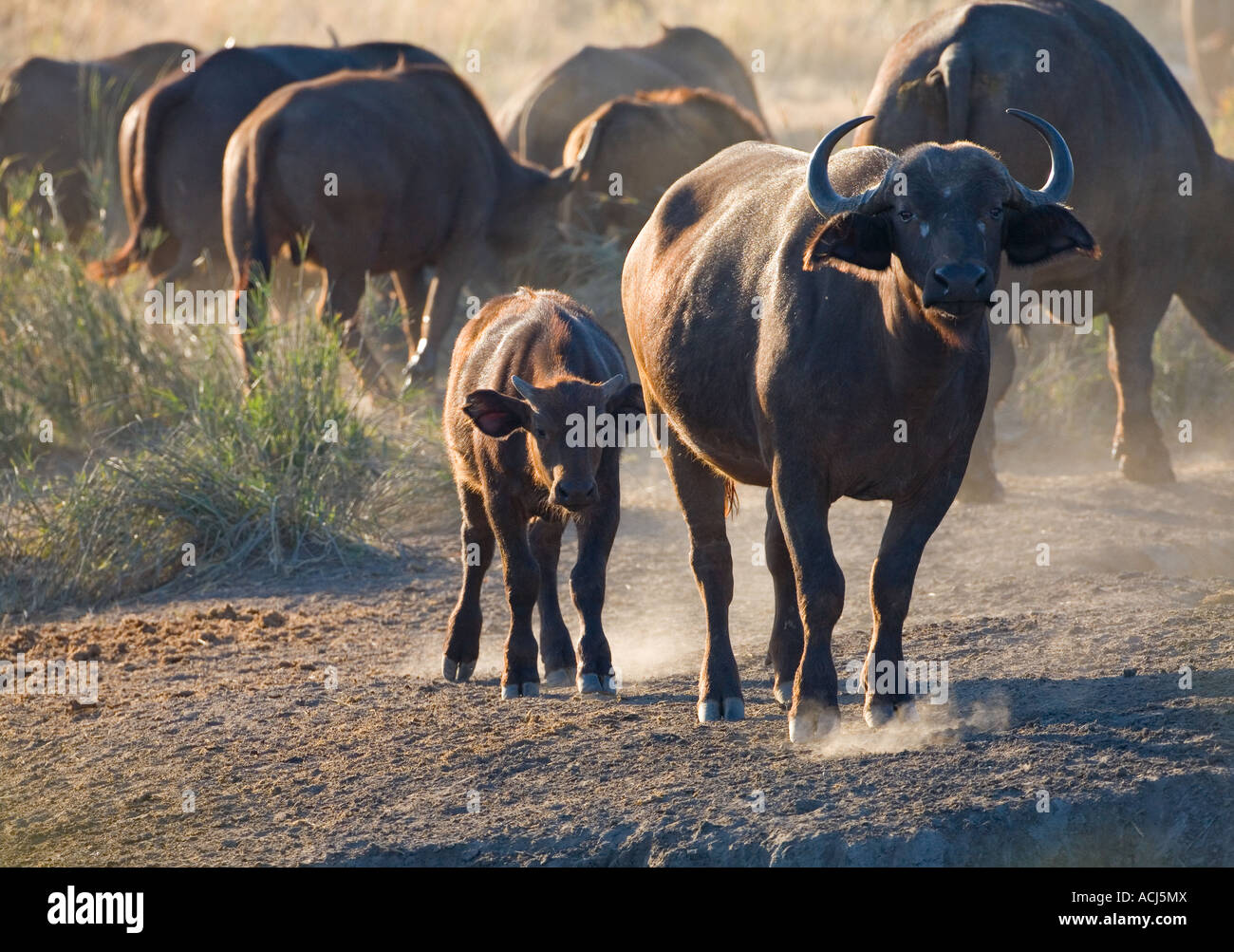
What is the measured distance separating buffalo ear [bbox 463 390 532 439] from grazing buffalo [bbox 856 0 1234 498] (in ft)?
10.1

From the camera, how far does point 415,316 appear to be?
1216 cm

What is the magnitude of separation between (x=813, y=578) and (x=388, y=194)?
6.56 metres

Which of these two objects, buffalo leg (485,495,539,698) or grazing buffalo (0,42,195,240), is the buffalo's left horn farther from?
grazing buffalo (0,42,195,240)

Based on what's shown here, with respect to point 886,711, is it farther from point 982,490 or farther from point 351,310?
point 351,310

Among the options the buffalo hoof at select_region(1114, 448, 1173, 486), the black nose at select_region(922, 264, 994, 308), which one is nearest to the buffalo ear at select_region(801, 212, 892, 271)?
the black nose at select_region(922, 264, 994, 308)

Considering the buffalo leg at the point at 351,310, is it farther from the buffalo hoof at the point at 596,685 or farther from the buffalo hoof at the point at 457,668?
the buffalo hoof at the point at 596,685

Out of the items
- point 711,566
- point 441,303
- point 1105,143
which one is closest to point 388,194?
point 441,303

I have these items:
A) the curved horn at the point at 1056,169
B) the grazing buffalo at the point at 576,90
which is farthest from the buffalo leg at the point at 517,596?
the grazing buffalo at the point at 576,90

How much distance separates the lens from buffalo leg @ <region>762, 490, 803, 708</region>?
5688mm

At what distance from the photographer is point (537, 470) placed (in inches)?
237

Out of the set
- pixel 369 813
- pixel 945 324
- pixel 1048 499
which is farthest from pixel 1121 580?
pixel 369 813

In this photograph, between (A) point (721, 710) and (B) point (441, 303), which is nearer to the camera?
(A) point (721, 710)

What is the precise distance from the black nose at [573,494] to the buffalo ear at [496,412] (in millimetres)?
371

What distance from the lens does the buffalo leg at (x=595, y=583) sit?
20.2ft
